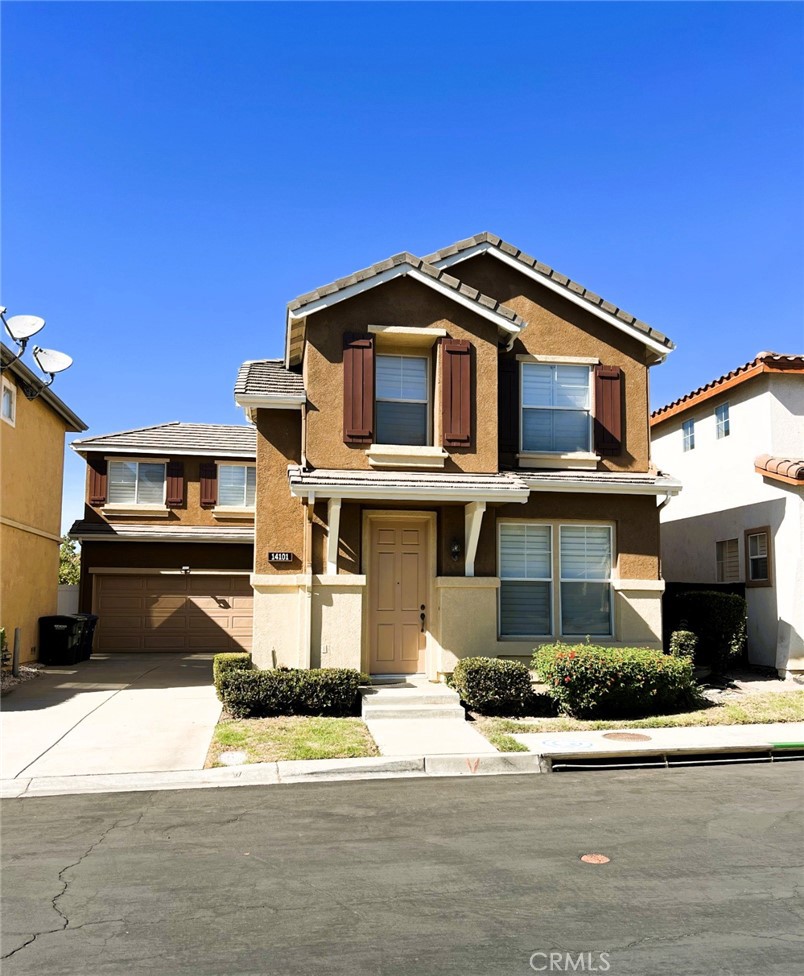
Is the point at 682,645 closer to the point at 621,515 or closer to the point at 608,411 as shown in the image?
the point at 621,515

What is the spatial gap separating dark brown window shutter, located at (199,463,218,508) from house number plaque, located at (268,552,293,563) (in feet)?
39.1

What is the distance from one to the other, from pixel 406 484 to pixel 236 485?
1353 centimetres

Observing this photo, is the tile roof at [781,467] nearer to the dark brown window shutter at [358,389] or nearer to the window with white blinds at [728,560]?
the window with white blinds at [728,560]

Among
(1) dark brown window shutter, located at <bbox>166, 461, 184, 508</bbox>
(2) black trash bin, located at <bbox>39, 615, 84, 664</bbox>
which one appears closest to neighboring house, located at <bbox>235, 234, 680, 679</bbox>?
(2) black trash bin, located at <bbox>39, 615, 84, 664</bbox>

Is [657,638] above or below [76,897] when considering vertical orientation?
above

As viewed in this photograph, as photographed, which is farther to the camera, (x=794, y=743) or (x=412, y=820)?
(x=794, y=743)

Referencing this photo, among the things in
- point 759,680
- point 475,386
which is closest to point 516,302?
point 475,386

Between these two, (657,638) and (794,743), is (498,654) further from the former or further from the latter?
(794,743)

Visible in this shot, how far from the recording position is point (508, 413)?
14.8 metres

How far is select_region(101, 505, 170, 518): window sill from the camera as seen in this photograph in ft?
82.0

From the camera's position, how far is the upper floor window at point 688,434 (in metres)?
19.6

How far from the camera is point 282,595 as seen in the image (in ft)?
45.7

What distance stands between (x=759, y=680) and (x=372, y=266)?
988 cm

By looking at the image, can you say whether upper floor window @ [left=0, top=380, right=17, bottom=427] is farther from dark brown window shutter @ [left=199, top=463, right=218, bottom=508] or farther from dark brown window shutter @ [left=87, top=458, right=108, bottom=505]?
dark brown window shutter @ [left=199, top=463, right=218, bottom=508]
